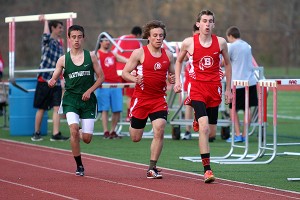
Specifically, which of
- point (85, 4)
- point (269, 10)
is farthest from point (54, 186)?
point (269, 10)

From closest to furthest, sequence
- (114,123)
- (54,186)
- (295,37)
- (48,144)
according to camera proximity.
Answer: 1. (54,186)
2. (48,144)
3. (114,123)
4. (295,37)

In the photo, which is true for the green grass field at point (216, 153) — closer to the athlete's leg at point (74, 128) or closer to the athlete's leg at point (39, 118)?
the athlete's leg at point (39, 118)

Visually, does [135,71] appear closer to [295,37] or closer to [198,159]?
[198,159]

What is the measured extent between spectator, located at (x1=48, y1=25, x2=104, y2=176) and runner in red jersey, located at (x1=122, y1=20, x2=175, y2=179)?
620mm

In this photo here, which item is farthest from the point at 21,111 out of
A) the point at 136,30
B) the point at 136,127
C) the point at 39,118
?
the point at 136,127

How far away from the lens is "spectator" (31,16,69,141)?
19219mm

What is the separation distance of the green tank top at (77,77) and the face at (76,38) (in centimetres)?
20

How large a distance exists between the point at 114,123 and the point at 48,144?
5.69 ft

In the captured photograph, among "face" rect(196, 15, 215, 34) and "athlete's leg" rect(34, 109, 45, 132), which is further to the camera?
"athlete's leg" rect(34, 109, 45, 132)

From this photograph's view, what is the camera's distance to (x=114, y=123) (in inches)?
789

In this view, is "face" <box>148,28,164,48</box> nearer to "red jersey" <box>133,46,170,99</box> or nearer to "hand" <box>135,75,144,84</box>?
"red jersey" <box>133,46,170,99</box>

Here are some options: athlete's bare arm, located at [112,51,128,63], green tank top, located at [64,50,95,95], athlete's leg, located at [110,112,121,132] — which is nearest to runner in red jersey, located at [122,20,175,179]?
green tank top, located at [64,50,95,95]

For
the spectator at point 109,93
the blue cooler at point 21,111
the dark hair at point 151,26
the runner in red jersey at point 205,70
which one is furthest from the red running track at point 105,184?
the blue cooler at point 21,111

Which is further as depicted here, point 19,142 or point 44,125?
point 44,125
